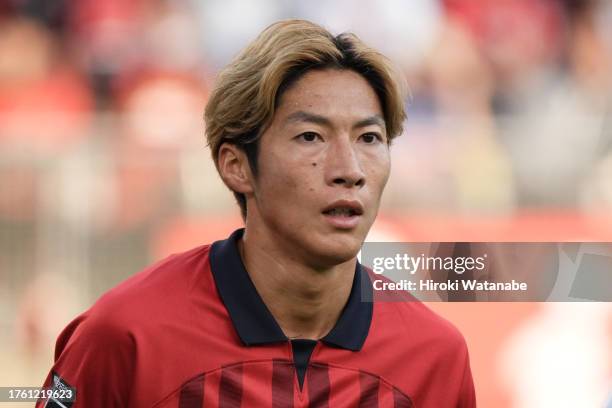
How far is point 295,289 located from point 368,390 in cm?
26

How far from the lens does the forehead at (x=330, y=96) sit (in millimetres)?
1990

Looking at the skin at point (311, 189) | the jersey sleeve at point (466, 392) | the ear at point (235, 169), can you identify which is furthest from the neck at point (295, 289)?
the jersey sleeve at point (466, 392)

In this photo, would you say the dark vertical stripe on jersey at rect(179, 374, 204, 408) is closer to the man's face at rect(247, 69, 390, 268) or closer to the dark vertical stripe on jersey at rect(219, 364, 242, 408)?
the dark vertical stripe on jersey at rect(219, 364, 242, 408)

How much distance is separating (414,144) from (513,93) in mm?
459

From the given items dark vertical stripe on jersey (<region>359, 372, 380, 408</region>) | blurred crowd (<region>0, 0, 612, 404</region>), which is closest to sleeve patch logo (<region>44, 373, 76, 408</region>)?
dark vertical stripe on jersey (<region>359, 372, 380, 408</region>)

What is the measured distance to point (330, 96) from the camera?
6.57ft

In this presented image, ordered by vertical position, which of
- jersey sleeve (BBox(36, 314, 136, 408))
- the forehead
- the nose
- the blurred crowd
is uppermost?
the blurred crowd

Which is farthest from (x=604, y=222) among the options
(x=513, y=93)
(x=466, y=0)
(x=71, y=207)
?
(x=71, y=207)

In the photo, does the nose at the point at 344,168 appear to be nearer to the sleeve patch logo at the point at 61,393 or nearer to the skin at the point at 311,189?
the skin at the point at 311,189

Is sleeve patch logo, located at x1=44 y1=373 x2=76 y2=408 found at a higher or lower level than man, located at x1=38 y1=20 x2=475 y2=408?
lower

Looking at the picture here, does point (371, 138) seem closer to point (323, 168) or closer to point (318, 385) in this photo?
point (323, 168)

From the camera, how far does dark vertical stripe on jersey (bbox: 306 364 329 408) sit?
6.64 ft

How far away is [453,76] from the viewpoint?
4.04 meters

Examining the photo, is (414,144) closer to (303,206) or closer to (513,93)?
(513,93)
